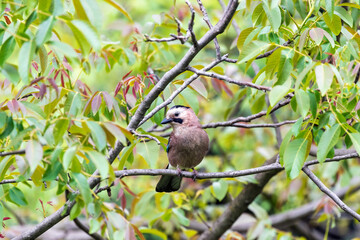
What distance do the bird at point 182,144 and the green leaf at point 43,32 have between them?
223 cm

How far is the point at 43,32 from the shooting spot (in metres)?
1.63

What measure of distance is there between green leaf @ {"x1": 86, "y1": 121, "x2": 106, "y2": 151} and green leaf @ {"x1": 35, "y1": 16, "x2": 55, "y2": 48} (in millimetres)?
389

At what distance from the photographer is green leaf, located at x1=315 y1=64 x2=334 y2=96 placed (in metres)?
1.91

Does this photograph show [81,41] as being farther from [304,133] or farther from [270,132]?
[270,132]

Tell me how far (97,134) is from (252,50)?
31.5 inches

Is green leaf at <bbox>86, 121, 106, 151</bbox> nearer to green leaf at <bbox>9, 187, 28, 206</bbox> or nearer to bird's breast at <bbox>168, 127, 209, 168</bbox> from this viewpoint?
green leaf at <bbox>9, 187, 28, 206</bbox>

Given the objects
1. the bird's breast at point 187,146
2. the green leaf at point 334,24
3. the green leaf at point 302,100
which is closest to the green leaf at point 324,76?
the green leaf at point 302,100

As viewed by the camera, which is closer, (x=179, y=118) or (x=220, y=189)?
(x=220, y=189)

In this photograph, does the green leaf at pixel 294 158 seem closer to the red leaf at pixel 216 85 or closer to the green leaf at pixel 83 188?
the green leaf at pixel 83 188

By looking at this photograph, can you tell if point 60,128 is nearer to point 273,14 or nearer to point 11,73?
point 11,73

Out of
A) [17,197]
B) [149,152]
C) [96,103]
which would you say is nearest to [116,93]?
[96,103]

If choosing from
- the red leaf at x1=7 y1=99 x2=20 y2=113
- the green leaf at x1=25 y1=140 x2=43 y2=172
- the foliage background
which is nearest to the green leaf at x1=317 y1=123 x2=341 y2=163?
the foliage background

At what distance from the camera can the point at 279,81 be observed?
2.14 metres

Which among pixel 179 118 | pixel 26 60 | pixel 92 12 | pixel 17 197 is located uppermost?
pixel 92 12
